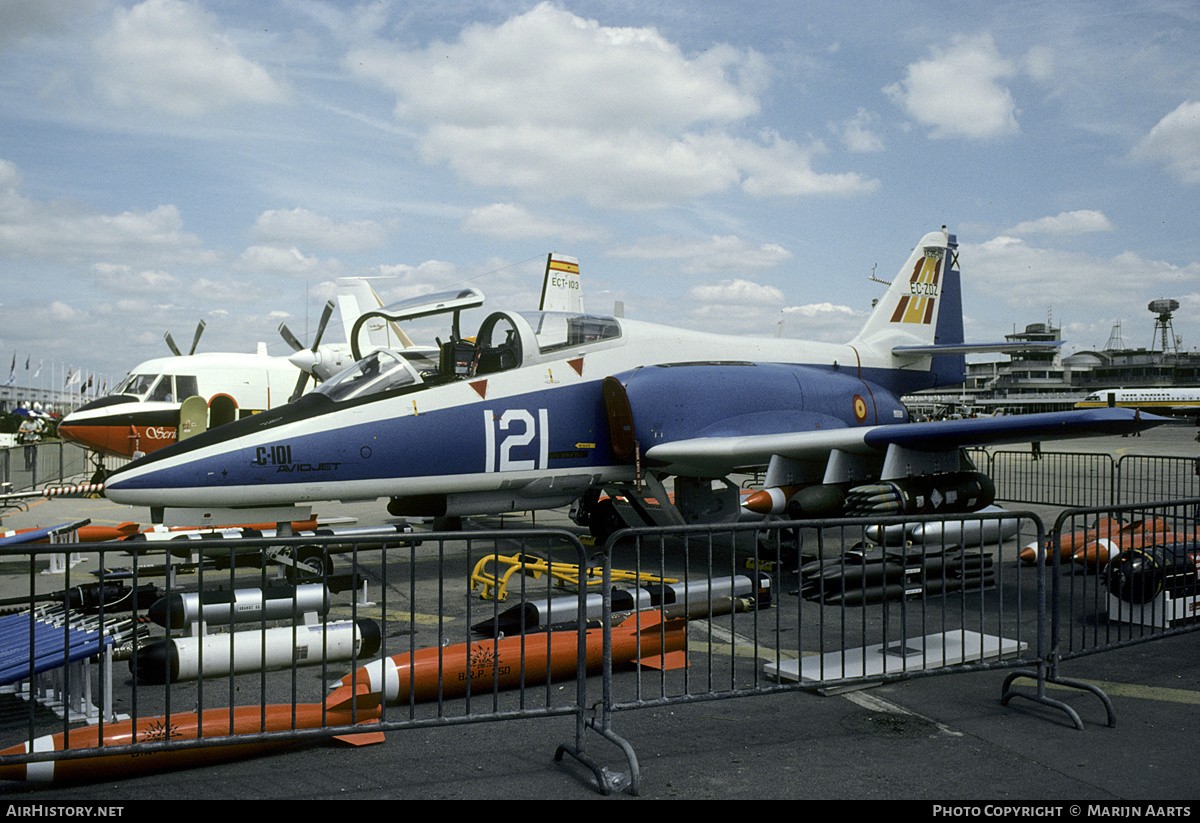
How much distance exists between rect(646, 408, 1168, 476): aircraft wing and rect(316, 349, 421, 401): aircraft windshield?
9.34 ft

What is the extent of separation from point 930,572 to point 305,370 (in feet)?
42.0

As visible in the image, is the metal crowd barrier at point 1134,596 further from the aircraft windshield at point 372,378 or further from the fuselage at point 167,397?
the fuselage at point 167,397

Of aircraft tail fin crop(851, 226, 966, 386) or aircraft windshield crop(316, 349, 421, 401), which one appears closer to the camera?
aircraft windshield crop(316, 349, 421, 401)

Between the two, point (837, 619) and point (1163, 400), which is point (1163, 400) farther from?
point (837, 619)

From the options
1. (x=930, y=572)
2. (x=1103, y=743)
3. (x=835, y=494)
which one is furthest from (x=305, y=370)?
(x=1103, y=743)

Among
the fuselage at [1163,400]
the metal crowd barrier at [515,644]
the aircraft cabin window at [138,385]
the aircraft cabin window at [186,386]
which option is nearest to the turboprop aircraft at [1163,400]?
the fuselage at [1163,400]

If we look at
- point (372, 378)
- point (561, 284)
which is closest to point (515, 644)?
point (372, 378)

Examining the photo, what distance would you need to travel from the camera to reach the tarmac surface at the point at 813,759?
3.45 metres

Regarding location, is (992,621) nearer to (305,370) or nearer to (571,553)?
(571,553)

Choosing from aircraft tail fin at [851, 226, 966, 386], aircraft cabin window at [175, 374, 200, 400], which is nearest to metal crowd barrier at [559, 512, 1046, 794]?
aircraft tail fin at [851, 226, 966, 386]

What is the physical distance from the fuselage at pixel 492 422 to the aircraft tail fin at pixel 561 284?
20299mm

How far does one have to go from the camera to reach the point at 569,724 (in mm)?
4406

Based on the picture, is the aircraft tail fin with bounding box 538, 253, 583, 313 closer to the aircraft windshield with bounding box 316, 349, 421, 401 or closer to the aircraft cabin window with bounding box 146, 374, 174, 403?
the aircraft cabin window with bounding box 146, 374, 174, 403

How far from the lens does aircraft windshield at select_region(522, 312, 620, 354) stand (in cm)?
912
